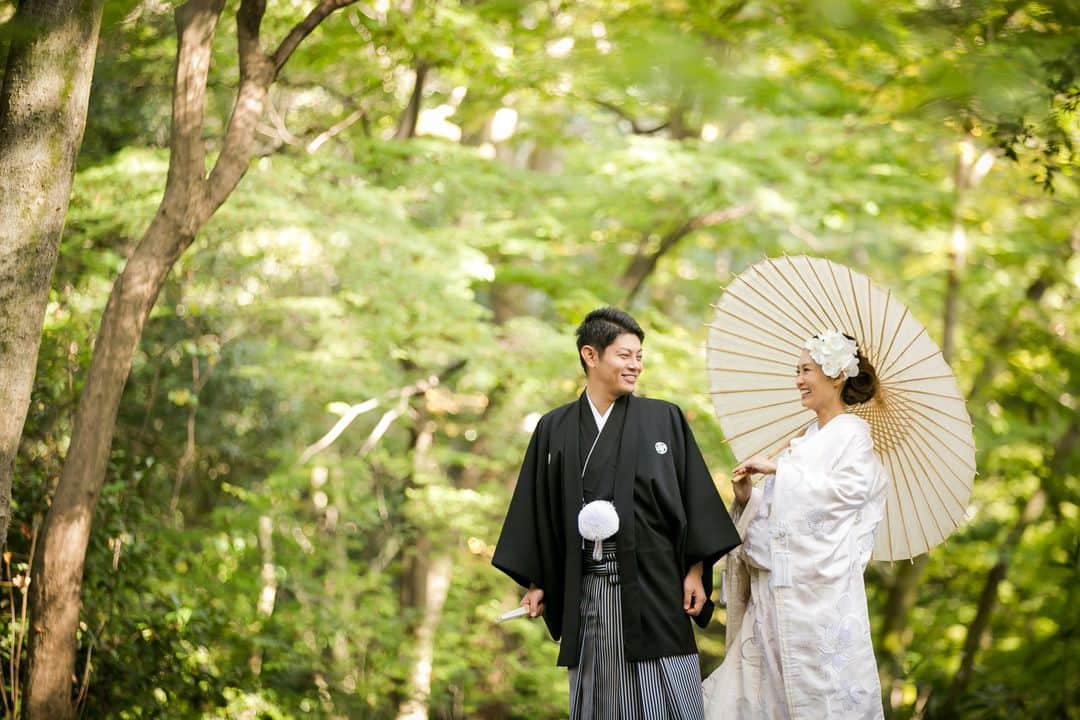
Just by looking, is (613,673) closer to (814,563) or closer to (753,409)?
(814,563)

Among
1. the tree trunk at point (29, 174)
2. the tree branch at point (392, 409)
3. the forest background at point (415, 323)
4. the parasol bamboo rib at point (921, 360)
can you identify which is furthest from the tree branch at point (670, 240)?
the tree trunk at point (29, 174)

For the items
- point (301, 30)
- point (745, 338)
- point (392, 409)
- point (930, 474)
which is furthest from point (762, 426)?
point (392, 409)

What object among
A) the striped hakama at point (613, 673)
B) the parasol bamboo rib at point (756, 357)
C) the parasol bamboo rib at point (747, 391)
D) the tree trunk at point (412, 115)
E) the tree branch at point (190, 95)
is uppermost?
the tree trunk at point (412, 115)

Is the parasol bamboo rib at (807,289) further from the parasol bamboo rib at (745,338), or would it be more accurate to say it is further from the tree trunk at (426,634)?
the tree trunk at (426,634)

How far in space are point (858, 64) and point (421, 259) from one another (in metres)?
3.43

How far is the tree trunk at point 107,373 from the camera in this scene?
3.54 meters

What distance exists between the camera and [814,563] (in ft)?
10.3

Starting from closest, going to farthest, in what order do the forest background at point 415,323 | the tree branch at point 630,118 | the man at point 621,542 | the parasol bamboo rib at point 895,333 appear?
the parasol bamboo rib at point 895,333 < the man at point 621,542 < the forest background at point 415,323 < the tree branch at point 630,118

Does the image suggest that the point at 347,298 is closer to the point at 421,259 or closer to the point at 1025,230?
the point at 421,259

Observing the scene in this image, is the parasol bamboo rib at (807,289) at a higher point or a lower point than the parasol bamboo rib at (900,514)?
higher

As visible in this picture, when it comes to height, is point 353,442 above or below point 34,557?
above

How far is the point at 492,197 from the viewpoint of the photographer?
316 inches

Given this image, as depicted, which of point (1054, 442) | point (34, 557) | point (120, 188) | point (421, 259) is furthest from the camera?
point (1054, 442)

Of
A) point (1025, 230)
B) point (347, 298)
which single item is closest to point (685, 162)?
point (347, 298)
